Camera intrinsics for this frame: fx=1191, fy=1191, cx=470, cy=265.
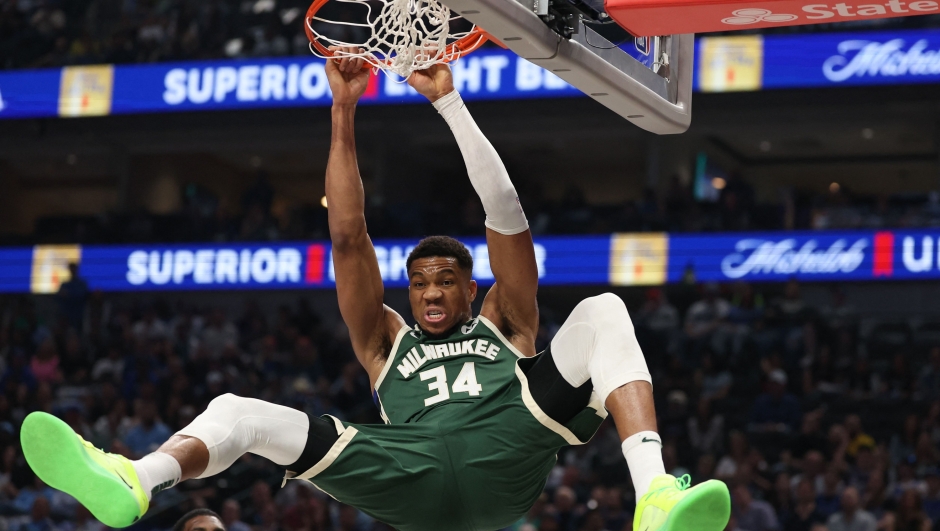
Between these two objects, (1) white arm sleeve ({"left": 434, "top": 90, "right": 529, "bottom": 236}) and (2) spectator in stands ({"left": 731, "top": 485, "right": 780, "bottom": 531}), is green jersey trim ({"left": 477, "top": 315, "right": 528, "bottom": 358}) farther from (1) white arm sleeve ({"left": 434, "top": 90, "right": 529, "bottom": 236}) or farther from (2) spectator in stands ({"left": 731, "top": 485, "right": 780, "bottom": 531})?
(2) spectator in stands ({"left": 731, "top": 485, "right": 780, "bottom": 531})

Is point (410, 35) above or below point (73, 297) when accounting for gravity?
above

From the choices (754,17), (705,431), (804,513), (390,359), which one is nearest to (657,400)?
(705,431)

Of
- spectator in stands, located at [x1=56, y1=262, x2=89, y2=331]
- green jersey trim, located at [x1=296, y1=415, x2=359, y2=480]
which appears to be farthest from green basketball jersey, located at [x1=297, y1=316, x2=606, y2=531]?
spectator in stands, located at [x1=56, y1=262, x2=89, y2=331]

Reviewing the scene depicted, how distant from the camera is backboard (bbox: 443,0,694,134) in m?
3.61

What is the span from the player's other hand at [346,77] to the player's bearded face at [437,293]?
0.68 meters

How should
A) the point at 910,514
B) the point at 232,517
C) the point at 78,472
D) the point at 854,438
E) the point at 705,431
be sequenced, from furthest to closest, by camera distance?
1. the point at 705,431
2. the point at 854,438
3. the point at 232,517
4. the point at 910,514
5. the point at 78,472

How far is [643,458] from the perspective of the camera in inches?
141

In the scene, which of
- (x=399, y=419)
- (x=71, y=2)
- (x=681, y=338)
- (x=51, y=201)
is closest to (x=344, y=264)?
(x=399, y=419)

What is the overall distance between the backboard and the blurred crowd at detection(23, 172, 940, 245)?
9975 millimetres

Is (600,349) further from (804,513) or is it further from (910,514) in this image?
(804,513)

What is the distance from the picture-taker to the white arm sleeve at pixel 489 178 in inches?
168

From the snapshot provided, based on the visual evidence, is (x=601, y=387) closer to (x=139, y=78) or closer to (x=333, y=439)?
(x=333, y=439)

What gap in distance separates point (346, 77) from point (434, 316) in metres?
0.98

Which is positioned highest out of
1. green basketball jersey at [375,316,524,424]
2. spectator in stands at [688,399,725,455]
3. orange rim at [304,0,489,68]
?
orange rim at [304,0,489,68]
